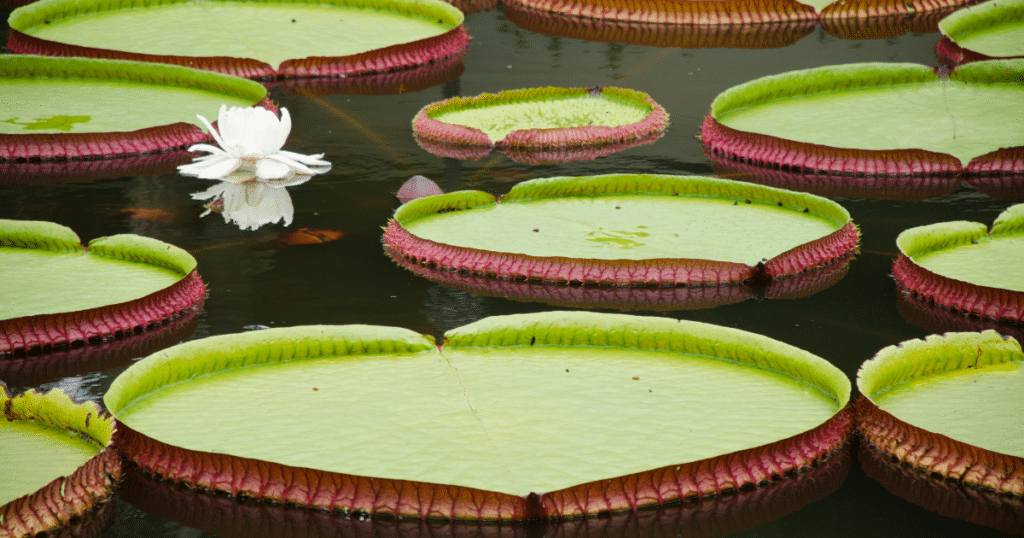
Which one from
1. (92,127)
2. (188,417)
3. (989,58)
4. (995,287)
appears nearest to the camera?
(188,417)

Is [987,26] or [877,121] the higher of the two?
[987,26]

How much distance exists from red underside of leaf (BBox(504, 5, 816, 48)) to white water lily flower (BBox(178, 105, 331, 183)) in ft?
11.9

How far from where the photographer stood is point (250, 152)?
18.9 feet

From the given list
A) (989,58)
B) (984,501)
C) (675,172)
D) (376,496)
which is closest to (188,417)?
(376,496)

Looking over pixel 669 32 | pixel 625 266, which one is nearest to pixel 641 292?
pixel 625 266

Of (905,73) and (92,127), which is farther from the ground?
(905,73)

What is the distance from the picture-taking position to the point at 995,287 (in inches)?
159

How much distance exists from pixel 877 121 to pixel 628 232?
7.16ft

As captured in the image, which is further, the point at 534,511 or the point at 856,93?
the point at 856,93

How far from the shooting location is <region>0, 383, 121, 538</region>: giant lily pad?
2.73 m

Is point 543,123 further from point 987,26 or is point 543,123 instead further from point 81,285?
point 987,26

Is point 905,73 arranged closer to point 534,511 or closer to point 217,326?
point 217,326

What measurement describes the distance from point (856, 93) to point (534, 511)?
15.1 ft

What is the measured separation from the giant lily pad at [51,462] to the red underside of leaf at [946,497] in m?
1.91
